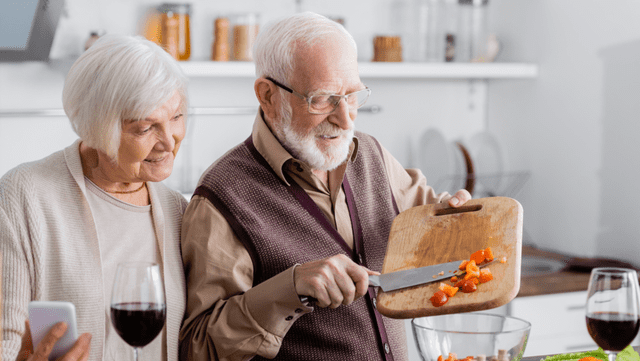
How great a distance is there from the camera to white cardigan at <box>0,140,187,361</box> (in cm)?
105

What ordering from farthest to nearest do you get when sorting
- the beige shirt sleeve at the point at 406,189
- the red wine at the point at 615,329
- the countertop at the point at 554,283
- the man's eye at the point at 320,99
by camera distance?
1. the countertop at the point at 554,283
2. the beige shirt sleeve at the point at 406,189
3. the man's eye at the point at 320,99
4. the red wine at the point at 615,329

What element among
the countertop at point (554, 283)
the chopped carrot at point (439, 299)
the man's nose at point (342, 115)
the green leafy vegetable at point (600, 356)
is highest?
the man's nose at point (342, 115)

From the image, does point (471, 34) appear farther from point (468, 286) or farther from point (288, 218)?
point (468, 286)

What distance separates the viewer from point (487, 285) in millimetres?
1119

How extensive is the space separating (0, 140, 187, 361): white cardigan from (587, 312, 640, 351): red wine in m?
0.75

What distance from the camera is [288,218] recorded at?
4.35 feet

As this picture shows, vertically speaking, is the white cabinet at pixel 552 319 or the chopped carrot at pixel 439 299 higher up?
the chopped carrot at pixel 439 299

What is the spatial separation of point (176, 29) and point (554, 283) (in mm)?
1726

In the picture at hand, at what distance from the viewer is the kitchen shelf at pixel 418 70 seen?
2.47m

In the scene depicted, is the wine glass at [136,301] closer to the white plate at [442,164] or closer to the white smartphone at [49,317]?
the white smartphone at [49,317]

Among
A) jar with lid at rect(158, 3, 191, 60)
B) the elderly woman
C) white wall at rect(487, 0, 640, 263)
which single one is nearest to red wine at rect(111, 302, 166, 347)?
the elderly woman

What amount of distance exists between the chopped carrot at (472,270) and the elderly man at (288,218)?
25cm

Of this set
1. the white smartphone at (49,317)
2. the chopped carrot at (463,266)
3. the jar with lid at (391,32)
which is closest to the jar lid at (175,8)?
the jar with lid at (391,32)

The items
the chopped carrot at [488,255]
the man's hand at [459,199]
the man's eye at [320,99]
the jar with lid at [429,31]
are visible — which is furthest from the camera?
the jar with lid at [429,31]
